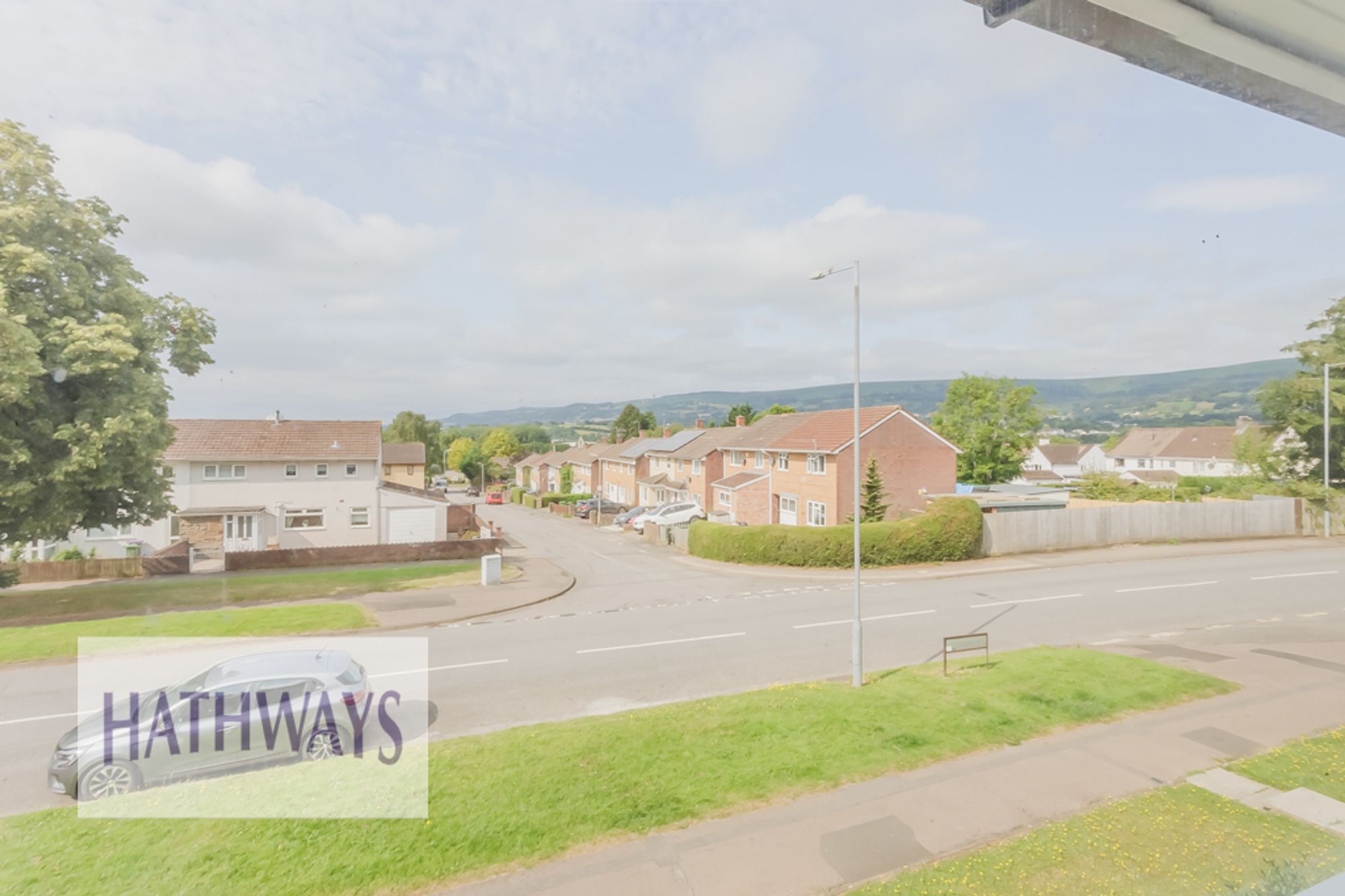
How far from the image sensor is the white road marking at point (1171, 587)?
20.5 meters

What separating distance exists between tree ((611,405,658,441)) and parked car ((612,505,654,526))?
186 feet

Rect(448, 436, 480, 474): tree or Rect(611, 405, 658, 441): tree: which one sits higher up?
Rect(611, 405, 658, 441): tree

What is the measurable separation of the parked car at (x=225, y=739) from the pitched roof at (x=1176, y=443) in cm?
8059

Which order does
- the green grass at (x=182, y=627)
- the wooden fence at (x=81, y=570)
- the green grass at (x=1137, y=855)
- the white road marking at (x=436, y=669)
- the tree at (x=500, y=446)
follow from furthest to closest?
the tree at (x=500, y=446) → the wooden fence at (x=81, y=570) → the green grass at (x=182, y=627) → the white road marking at (x=436, y=669) → the green grass at (x=1137, y=855)

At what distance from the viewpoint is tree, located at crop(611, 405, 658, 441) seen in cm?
10500

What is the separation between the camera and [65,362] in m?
17.2

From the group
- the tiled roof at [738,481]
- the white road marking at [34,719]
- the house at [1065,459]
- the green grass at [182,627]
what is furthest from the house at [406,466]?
the house at [1065,459]

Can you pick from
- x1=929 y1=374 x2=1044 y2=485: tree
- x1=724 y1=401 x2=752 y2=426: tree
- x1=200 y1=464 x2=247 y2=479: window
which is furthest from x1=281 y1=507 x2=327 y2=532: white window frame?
x1=724 y1=401 x2=752 y2=426: tree

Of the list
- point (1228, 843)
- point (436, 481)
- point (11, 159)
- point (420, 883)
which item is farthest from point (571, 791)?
point (436, 481)

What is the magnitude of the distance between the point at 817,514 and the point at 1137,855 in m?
28.4

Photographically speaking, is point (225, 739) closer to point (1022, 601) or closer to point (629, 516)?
point (1022, 601)

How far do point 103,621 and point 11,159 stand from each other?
12.1m

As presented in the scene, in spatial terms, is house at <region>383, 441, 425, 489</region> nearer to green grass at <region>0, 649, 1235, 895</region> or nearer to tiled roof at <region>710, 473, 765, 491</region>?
tiled roof at <region>710, 473, 765, 491</region>

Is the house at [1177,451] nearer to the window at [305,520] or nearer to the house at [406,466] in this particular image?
the house at [406,466]
